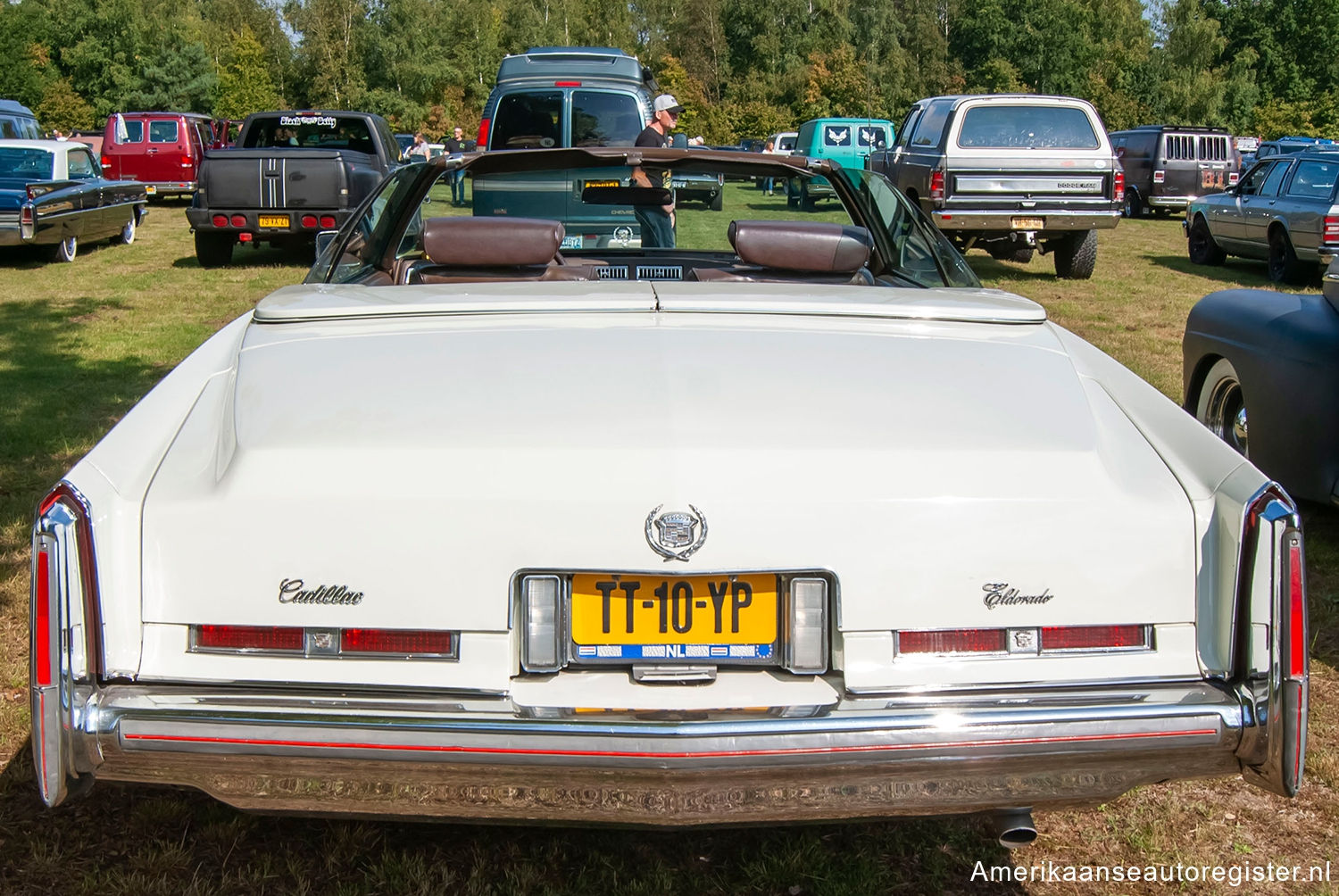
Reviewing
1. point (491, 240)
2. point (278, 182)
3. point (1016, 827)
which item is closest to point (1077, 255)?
point (278, 182)

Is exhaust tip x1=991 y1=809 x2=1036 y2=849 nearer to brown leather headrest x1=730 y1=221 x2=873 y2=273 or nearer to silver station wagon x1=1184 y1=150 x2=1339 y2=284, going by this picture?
brown leather headrest x1=730 y1=221 x2=873 y2=273

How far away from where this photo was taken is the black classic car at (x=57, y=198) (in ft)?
43.3

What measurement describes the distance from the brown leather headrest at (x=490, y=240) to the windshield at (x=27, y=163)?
1262 cm

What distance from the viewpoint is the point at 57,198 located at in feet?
45.3

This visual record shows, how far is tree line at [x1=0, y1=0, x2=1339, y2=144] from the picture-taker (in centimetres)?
6128

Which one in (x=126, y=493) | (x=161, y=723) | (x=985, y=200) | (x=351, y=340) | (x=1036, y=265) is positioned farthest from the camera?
(x=1036, y=265)

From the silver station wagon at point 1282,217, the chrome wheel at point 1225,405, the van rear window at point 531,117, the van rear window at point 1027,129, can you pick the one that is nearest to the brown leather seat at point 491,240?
the chrome wheel at point 1225,405

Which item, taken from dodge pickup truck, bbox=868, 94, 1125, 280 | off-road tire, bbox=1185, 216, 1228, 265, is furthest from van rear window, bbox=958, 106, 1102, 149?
off-road tire, bbox=1185, 216, 1228, 265

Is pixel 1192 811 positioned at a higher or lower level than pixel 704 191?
lower

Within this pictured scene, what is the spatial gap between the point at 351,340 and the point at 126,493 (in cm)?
67

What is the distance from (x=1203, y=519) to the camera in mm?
2227

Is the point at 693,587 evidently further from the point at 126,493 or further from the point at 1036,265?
the point at 1036,265

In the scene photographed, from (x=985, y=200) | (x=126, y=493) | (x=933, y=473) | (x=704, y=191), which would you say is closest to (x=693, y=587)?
(x=933, y=473)

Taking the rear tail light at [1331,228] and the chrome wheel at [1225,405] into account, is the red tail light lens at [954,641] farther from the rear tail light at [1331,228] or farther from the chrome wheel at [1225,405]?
the rear tail light at [1331,228]
